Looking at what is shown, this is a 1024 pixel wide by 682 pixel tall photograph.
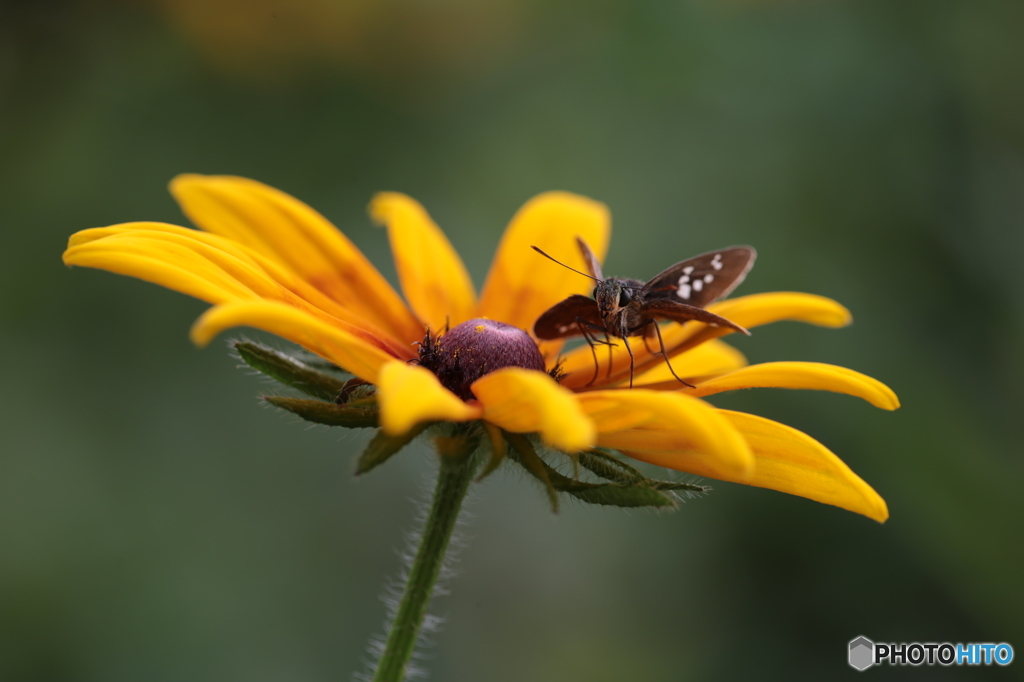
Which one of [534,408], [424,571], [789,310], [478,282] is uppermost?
[478,282]

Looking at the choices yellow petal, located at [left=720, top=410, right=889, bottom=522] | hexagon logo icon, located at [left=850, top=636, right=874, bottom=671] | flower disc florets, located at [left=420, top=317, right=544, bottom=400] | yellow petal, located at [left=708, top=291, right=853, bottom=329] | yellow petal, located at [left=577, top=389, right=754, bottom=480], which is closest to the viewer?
yellow petal, located at [left=577, top=389, right=754, bottom=480]

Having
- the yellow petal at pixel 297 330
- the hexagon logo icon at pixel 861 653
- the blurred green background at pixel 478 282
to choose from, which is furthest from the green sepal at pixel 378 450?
the hexagon logo icon at pixel 861 653

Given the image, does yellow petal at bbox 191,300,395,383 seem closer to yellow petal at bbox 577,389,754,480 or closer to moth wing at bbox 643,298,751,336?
yellow petal at bbox 577,389,754,480

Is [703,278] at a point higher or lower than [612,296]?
higher

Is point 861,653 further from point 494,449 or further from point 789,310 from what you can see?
point 494,449

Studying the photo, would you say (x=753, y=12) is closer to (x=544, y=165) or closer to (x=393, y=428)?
(x=544, y=165)

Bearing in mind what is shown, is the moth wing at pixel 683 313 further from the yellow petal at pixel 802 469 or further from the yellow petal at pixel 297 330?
the yellow petal at pixel 297 330

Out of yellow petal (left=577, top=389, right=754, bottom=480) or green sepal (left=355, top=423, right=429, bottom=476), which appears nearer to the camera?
yellow petal (left=577, top=389, right=754, bottom=480)

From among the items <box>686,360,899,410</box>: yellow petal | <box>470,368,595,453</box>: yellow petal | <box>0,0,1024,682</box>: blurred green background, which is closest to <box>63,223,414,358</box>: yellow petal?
<box>470,368,595,453</box>: yellow petal

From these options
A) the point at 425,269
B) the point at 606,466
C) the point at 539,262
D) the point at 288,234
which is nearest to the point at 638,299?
the point at 606,466
